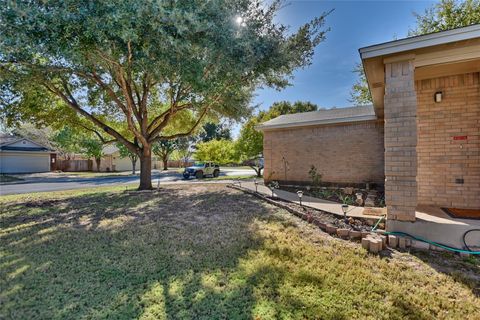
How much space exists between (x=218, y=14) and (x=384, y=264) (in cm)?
714

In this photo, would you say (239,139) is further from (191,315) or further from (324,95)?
(191,315)

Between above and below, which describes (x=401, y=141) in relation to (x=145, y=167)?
above

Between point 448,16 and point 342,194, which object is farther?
point 448,16

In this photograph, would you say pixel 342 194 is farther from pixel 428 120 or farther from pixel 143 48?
pixel 143 48

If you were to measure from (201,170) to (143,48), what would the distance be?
15.2 metres

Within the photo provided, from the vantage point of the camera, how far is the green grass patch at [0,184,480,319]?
253cm

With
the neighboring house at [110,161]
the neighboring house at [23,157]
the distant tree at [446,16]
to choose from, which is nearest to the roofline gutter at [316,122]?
the distant tree at [446,16]

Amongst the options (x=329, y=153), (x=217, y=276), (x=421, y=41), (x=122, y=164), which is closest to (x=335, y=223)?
(x=217, y=276)

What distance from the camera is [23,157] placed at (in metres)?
26.8

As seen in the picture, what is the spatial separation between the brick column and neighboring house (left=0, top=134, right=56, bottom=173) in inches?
1355

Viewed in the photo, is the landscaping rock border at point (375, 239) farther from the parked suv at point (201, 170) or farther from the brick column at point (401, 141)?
the parked suv at point (201, 170)

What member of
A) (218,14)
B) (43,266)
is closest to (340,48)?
(218,14)

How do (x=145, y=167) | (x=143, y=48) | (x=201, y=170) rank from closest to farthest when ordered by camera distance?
(x=143, y=48) → (x=145, y=167) → (x=201, y=170)

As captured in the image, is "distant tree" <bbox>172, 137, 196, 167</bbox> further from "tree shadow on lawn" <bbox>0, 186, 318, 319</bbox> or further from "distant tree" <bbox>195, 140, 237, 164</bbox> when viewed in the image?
"tree shadow on lawn" <bbox>0, 186, 318, 319</bbox>
